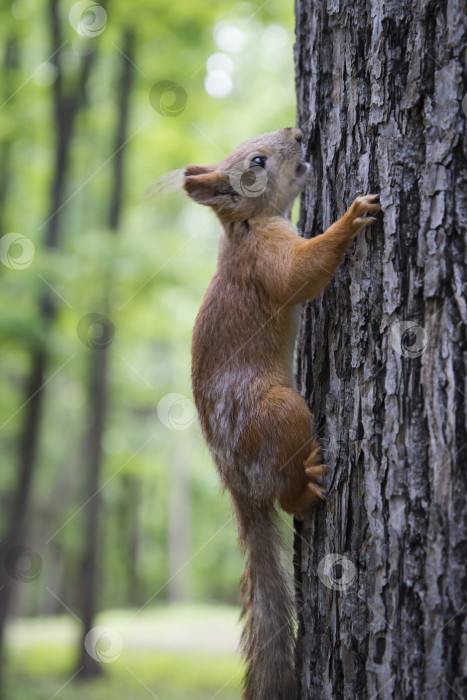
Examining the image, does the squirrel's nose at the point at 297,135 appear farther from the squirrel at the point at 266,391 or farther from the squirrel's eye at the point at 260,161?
the squirrel's eye at the point at 260,161

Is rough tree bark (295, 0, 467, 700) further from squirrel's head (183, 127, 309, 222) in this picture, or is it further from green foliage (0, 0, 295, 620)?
green foliage (0, 0, 295, 620)

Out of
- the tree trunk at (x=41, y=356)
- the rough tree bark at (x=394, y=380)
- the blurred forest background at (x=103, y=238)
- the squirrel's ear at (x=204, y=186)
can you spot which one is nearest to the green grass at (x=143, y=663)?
the blurred forest background at (x=103, y=238)

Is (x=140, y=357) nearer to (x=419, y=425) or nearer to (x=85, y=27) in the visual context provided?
(x=85, y=27)

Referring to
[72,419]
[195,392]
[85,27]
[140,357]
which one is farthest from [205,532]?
[195,392]

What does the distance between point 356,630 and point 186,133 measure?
736cm

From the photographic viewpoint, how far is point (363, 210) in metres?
1.98

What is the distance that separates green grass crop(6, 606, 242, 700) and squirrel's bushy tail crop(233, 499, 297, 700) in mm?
4747

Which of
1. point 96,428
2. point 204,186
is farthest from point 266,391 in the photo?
point 96,428

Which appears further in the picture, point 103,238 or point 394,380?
point 103,238

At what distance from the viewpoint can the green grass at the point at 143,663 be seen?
784 centimetres

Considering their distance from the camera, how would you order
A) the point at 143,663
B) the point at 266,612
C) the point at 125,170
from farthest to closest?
the point at 125,170 < the point at 143,663 < the point at 266,612

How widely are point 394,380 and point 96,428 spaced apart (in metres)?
6.69

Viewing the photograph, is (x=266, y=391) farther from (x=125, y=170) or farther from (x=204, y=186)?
(x=125, y=170)

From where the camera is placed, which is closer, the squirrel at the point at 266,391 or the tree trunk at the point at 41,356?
the squirrel at the point at 266,391
